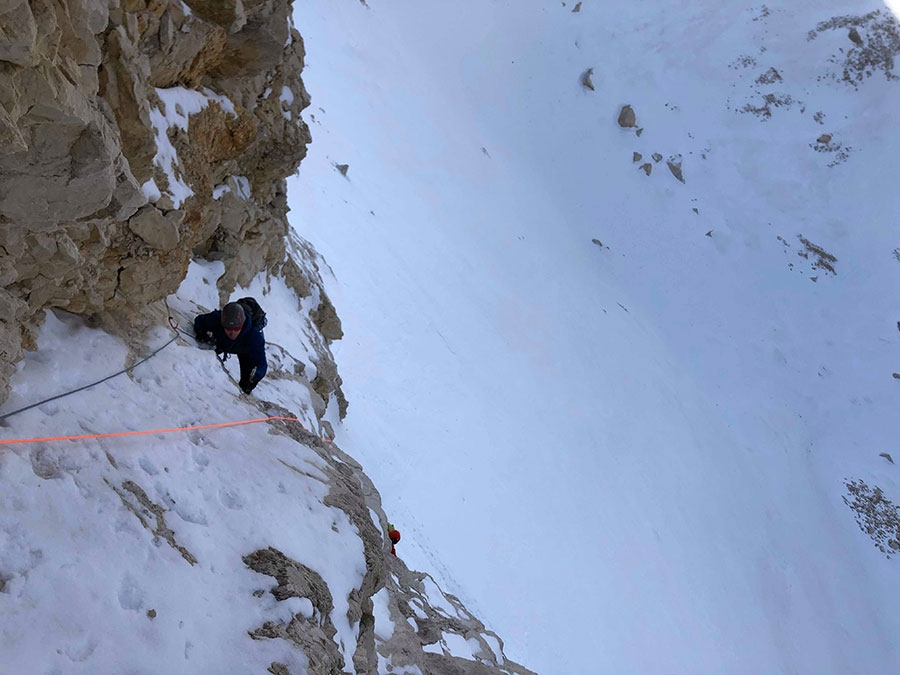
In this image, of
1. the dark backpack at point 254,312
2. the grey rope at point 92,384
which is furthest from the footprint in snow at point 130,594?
the dark backpack at point 254,312

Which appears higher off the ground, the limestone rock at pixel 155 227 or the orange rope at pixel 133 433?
the limestone rock at pixel 155 227

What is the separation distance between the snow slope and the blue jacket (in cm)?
524

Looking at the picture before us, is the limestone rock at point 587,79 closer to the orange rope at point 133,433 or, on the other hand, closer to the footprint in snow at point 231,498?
the orange rope at point 133,433

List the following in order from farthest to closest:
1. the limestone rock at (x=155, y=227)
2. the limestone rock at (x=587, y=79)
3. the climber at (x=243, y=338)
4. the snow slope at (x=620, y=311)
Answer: the limestone rock at (x=587, y=79)
the snow slope at (x=620, y=311)
the climber at (x=243, y=338)
the limestone rock at (x=155, y=227)

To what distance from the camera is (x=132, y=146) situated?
5.06 metres

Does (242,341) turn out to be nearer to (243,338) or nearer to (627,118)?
(243,338)

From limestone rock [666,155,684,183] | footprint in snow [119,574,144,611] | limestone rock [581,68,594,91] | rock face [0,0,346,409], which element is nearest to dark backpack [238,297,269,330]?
rock face [0,0,346,409]

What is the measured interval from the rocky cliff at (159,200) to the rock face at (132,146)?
1cm

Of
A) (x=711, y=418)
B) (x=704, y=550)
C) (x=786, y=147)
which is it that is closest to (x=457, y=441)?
(x=704, y=550)

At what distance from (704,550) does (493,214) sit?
545 inches

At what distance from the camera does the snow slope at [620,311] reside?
46.6 ft

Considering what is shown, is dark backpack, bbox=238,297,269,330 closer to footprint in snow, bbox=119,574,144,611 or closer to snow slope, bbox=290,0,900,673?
footprint in snow, bbox=119,574,144,611

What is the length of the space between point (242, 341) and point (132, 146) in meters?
2.25

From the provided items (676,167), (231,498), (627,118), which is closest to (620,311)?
(676,167)
